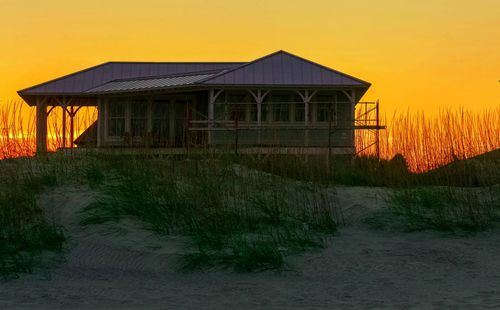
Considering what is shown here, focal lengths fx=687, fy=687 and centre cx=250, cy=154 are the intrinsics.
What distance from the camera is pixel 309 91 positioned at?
2636 centimetres

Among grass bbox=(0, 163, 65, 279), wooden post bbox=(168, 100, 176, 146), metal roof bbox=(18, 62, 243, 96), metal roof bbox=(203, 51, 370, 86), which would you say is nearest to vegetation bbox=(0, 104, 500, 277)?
grass bbox=(0, 163, 65, 279)

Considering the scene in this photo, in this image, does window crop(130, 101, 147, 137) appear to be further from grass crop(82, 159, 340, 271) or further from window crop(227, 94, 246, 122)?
grass crop(82, 159, 340, 271)

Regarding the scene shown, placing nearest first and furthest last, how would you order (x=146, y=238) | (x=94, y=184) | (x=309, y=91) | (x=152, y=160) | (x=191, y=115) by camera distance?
(x=146, y=238) < (x=94, y=184) < (x=152, y=160) < (x=309, y=91) < (x=191, y=115)

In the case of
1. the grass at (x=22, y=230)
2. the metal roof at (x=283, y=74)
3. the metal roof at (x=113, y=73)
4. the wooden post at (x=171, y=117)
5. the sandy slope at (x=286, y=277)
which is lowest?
the sandy slope at (x=286, y=277)

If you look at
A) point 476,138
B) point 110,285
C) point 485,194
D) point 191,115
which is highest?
point 191,115

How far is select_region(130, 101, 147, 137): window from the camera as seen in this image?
1131 inches

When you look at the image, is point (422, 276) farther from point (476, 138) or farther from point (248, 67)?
point (248, 67)

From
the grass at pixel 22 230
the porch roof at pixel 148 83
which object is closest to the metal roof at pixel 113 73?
the porch roof at pixel 148 83

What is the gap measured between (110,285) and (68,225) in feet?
9.01

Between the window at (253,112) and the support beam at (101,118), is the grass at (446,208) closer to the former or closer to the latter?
the window at (253,112)

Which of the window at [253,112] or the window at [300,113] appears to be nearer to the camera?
the window at [253,112]

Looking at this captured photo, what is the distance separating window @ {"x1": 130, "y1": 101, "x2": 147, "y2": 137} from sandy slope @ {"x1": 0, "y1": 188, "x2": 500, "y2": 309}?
18.7m

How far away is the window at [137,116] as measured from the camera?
1131 inches

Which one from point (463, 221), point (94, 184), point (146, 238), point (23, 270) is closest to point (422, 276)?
point (463, 221)
